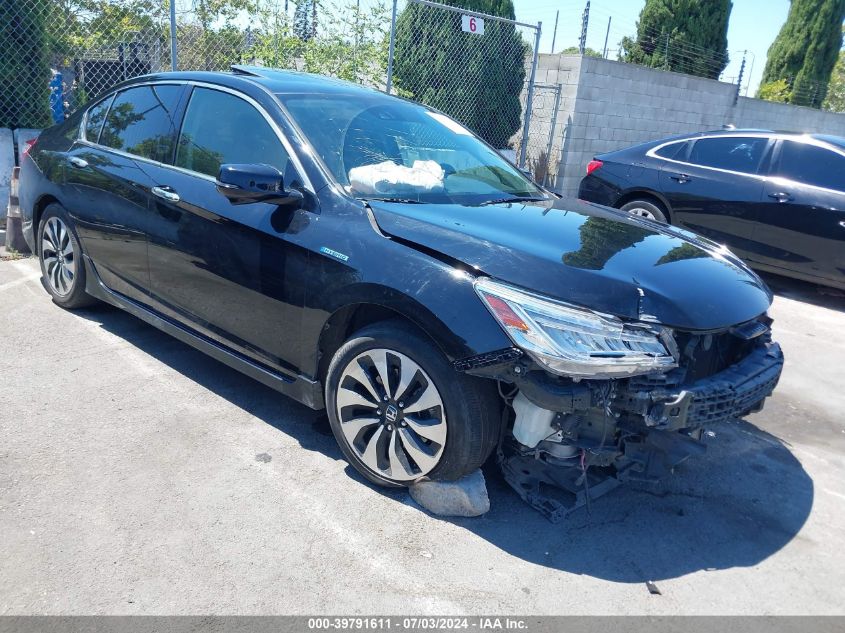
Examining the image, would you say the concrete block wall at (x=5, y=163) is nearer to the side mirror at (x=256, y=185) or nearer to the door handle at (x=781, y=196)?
the side mirror at (x=256, y=185)

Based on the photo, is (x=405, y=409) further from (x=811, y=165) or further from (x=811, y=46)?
(x=811, y=46)

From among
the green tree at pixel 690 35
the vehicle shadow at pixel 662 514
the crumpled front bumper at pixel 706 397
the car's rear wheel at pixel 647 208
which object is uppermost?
the green tree at pixel 690 35

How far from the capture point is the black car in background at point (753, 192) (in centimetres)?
673

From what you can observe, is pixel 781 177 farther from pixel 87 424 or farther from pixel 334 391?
pixel 87 424

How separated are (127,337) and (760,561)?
13.3 feet

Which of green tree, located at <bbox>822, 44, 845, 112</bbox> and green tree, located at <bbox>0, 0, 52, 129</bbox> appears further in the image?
green tree, located at <bbox>822, 44, 845, 112</bbox>

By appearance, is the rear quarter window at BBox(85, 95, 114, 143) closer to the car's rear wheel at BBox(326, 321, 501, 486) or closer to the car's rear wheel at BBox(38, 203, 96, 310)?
the car's rear wheel at BBox(38, 203, 96, 310)

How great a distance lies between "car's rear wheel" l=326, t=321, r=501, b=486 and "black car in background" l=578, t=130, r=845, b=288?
5.28 meters

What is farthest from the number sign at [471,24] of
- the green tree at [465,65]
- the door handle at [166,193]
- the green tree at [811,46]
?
the green tree at [811,46]

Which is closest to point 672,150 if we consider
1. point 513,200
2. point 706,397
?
point 513,200

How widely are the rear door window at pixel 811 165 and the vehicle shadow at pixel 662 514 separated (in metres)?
3.77

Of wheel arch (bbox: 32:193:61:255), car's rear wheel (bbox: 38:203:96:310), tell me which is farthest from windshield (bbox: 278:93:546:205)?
wheel arch (bbox: 32:193:61:255)

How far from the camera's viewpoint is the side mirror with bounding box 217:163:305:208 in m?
3.20

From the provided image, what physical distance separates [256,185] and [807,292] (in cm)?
669
